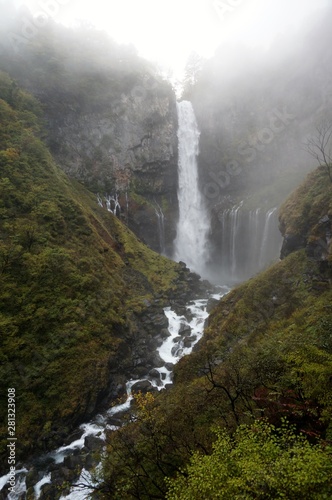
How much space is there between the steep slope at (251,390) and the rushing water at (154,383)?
63.3 inches

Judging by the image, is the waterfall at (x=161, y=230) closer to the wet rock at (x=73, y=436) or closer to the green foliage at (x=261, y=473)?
the wet rock at (x=73, y=436)

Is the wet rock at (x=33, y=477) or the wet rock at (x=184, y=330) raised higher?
the wet rock at (x=184, y=330)

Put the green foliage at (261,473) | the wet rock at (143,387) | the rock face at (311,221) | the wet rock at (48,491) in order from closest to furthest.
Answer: the green foliage at (261,473) < the wet rock at (48,491) < the rock face at (311,221) < the wet rock at (143,387)

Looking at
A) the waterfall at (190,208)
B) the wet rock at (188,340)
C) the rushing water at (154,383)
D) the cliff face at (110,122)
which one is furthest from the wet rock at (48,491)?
the waterfall at (190,208)

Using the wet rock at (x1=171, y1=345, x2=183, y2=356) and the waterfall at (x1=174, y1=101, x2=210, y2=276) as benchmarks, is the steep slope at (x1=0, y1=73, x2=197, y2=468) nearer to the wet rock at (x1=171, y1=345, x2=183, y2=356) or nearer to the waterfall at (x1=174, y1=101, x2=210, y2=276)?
the wet rock at (x1=171, y1=345, x2=183, y2=356)

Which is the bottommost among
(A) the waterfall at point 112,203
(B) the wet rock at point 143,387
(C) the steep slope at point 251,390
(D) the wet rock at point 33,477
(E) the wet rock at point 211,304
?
(D) the wet rock at point 33,477

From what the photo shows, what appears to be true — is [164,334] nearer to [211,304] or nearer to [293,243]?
[211,304]

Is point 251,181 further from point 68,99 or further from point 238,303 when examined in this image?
point 238,303

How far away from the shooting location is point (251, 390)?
802cm

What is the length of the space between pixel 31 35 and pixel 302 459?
60.1 meters

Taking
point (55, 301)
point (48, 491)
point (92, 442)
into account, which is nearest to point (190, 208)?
point (55, 301)

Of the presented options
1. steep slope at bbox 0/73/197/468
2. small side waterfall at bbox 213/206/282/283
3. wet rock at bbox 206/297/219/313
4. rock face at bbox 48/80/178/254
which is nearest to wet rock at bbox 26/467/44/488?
steep slope at bbox 0/73/197/468

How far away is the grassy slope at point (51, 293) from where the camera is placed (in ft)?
50.6

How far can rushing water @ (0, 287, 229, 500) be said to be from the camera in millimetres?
12330
